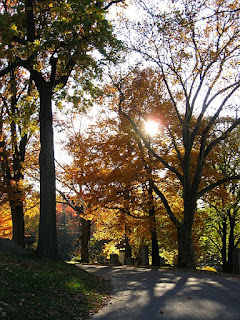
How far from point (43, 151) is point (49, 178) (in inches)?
41.1

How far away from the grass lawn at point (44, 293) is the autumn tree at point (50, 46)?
9.31ft

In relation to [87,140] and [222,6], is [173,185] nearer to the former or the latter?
[87,140]

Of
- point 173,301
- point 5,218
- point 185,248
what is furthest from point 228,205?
point 5,218

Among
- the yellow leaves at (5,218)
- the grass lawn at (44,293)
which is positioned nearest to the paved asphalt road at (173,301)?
the grass lawn at (44,293)

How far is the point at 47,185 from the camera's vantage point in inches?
479

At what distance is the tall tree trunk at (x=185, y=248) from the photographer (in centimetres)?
1483

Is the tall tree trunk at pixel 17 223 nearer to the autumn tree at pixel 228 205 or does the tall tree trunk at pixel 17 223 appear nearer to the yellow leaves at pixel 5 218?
the yellow leaves at pixel 5 218

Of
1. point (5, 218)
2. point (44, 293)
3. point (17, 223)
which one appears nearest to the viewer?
point (44, 293)

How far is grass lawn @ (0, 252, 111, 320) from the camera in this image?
5373 mm

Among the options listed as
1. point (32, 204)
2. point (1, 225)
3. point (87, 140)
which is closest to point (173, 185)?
point (87, 140)

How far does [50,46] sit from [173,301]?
8353 mm

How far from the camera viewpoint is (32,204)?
23.7m

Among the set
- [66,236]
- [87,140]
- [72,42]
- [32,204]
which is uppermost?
[72,42]

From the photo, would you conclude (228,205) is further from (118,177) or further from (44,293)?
(44,293)
